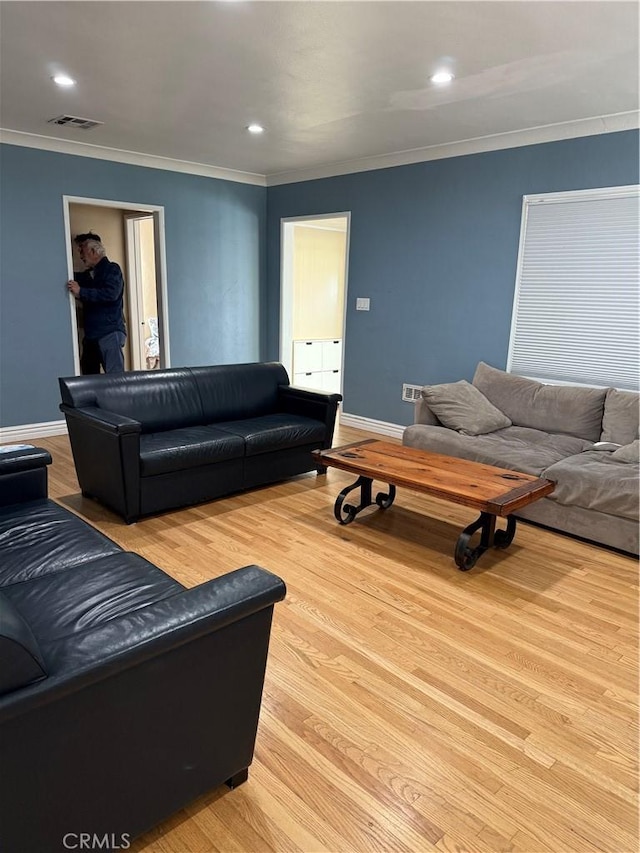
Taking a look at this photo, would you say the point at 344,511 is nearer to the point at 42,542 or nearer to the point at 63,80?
the point at 42,542

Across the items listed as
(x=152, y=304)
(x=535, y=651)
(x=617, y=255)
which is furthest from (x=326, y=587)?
(x=152, y=304)

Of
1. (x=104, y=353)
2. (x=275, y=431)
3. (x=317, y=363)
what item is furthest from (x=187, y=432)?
(x=317, y=363)

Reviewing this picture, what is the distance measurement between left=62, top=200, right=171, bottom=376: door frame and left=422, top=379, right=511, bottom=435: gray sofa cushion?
3.10 meters

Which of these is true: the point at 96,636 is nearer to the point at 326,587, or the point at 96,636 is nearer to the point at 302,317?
the point at 326,587

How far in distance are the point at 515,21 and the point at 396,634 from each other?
2.73 meters

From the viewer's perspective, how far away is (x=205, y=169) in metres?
5.92

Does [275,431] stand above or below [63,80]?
below

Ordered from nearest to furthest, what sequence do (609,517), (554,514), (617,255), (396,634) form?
(396,634), (609,517), (554,514), (617,255)

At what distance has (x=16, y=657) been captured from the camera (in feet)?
3.45

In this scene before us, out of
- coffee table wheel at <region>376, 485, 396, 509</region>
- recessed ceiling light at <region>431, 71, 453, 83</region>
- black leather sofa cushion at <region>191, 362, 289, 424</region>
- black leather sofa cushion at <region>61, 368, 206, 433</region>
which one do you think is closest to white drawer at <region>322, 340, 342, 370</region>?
black leather sofa cushion at <region>191, 362, 289, 424</region>

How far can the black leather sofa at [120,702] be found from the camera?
1.11 metres

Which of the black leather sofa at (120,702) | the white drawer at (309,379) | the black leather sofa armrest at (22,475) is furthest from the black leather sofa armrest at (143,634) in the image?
the white drawer at (309,379)

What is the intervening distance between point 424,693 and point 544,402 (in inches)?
106

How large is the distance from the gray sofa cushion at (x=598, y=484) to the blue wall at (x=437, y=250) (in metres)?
1.56
